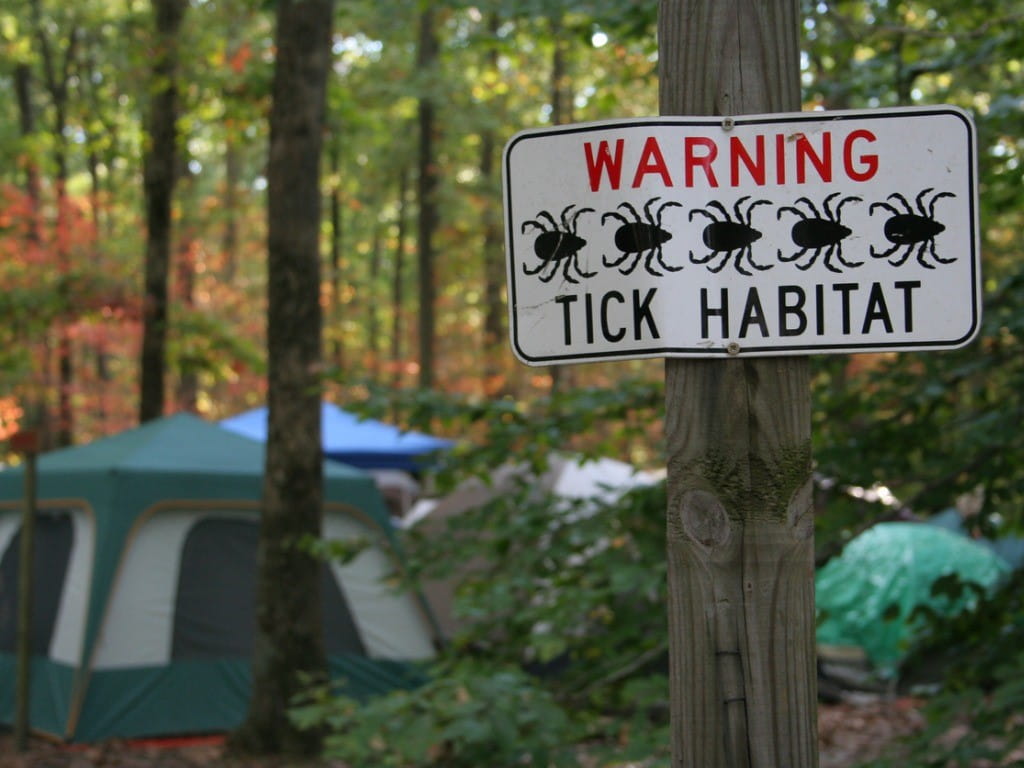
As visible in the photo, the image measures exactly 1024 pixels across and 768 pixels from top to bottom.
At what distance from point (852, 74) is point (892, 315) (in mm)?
3974

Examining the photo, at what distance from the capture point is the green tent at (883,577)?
36.4ft

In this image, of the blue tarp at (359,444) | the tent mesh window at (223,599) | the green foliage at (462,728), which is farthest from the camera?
the blue tarp at (359,444)

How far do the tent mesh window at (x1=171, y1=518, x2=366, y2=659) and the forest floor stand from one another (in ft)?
2.34

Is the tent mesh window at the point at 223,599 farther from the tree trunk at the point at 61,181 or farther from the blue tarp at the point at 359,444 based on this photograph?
the tree trunk at the point at 61,181

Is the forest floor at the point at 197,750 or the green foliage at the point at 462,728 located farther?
the forest floor at the point at 197,750

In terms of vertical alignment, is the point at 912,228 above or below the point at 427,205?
below

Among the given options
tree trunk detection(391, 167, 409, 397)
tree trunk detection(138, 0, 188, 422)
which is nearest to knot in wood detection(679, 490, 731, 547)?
tree trunk detection(138, 0, 188, 422)

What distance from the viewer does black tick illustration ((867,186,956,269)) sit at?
1.89 meters

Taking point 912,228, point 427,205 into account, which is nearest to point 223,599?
point 912,228

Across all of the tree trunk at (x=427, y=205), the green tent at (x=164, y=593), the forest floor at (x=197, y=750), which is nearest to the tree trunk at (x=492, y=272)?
the tree trunk at (x=427, y=205)

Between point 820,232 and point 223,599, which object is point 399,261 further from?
point 820,232

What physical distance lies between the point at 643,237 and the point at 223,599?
8185 millimetres

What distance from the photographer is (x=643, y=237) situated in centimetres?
194

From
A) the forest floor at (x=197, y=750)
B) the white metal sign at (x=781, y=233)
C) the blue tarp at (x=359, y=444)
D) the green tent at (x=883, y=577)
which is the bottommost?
the forest floor at (x=197, y=750)
